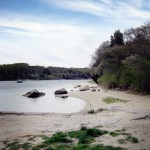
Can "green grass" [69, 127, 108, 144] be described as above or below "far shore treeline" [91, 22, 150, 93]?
below

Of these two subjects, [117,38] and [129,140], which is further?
[117,38]

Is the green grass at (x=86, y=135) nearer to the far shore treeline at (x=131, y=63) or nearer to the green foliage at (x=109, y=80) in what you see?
the far shore treeline at (x=131, y=63)

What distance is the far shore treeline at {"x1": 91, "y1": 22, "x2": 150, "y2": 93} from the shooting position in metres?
49.0

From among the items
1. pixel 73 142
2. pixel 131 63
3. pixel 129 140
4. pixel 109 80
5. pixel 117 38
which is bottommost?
pixel 73 142

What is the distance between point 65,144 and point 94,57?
264 feet

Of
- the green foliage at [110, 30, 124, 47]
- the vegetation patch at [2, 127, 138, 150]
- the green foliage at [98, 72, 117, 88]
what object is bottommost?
the vegetation patch at [2, 127, 138, 150]

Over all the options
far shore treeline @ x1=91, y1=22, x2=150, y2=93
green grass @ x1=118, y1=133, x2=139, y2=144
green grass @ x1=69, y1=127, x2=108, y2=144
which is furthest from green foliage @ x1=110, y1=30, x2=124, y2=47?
green grass @ x1=118, y1=133, x2=139, y2=144

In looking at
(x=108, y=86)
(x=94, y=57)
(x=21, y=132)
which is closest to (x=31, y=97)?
(x=108, y=86)

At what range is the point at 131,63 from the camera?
1961 inches

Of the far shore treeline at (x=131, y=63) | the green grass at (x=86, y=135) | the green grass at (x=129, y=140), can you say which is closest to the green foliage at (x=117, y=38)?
the far shore treeline at (x=131, y=63)

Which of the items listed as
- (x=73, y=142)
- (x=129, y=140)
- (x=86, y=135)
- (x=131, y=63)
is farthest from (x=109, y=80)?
(x=73, y=142)

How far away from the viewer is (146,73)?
4850 cm

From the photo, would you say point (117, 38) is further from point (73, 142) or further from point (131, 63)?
point (73, 142)

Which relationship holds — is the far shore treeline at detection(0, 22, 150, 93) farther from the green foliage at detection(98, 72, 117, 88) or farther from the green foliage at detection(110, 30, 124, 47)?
the green foliage at detection(110, 30, 124, 47)
